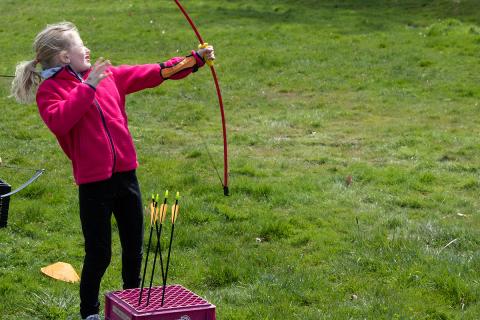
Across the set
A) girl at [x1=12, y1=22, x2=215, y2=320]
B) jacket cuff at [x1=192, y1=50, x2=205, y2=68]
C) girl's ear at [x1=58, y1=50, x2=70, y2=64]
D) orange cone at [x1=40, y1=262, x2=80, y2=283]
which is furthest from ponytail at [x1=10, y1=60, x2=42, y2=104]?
orange cone at [x1=40, y1=262, x2=80, y2=283]

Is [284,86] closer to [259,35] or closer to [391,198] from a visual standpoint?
[259,35]

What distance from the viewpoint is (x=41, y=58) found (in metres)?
4.48

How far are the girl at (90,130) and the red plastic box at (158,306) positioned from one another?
Result: 32 centimetres

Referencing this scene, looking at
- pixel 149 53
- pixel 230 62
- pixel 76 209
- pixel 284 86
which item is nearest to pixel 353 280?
pixel 76 209

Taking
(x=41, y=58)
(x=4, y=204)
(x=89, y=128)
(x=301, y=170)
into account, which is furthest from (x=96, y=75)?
(x=301, y=170)

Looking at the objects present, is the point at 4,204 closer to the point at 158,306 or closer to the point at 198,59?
the point at 198,59

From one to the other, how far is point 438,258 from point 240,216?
1872 millimetres

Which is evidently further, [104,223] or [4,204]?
[4,204]

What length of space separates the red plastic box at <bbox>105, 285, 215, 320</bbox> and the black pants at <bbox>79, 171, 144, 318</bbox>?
26cm

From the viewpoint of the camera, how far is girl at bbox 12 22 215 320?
4.26m

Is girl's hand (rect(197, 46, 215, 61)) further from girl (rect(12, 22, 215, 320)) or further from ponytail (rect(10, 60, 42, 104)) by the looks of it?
ponytail (rect(10, 60, 42, 104))

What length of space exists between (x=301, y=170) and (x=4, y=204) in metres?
3.51

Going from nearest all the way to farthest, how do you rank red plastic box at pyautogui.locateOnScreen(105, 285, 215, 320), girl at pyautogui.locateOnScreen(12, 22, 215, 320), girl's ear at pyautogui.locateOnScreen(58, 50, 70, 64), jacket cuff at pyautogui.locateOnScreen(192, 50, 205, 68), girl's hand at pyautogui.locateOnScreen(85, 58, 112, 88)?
red plastic box at pyautogui.locateOnScreen(105, 285, 215, 320)
girl's hand at pyautogui.locateOnScreen(85, 58, 112, 88)
girl at pyautogui.locateOnScreen(12, 22, 215, 320)
girl's ear at pyautogui.locateOnScreen(58, 50, 70, 64)
jacket cuff at pyautogui.locateOnScreen(192, 50, 205, 68)

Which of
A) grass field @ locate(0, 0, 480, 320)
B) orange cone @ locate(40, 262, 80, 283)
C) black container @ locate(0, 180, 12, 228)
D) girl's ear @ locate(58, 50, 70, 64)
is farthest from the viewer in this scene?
black container @ locate(0, 180, 12, 228)
